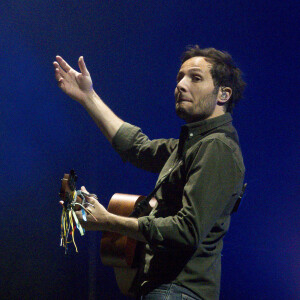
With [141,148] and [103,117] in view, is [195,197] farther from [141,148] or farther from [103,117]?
[103,117]

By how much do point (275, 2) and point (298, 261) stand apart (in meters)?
1.52

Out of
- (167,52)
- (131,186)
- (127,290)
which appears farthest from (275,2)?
(127,290)

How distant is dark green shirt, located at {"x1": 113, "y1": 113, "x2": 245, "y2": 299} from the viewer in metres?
1.33

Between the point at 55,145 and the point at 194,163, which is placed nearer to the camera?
the point at 194,163

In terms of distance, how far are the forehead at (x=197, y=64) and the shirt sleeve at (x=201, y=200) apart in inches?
15.1

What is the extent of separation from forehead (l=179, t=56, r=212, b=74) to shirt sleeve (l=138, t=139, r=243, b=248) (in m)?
0.38

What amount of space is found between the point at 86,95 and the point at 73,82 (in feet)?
0.30

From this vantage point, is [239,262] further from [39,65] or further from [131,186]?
[39,65]

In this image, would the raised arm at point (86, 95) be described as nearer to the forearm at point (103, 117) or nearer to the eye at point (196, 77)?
the forearm at point (103, 117)

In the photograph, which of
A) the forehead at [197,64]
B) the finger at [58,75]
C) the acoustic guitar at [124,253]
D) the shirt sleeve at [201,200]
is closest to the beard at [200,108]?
the forehead at [197,64]

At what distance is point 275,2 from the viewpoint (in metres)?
2.48

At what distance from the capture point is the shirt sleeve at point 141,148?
1.92 m

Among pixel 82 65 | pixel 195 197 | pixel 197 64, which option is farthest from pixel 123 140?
pixel 195 197

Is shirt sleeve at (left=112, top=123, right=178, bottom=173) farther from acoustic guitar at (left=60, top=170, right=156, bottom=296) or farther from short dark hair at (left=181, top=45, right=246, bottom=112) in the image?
short dark hair at (left=181, top=45, right=246, bottom=112)
